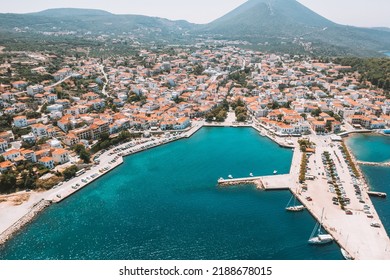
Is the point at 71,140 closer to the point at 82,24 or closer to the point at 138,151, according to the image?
the point at 138,151

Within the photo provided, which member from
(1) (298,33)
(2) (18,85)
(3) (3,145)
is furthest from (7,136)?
(1) (298,33)

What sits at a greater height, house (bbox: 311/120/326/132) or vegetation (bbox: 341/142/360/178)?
house (bbox: 311/120/326/132)

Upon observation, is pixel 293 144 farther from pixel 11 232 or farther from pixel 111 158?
pixel 11 232

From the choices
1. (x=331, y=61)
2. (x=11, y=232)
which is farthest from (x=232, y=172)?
(x=331, y=61)

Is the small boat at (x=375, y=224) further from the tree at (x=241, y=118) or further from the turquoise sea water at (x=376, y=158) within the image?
the tree at (x=241, y=118)

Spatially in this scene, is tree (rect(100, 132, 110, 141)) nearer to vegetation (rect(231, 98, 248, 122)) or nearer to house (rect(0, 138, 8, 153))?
house (rect(0, 138, 8, 153))

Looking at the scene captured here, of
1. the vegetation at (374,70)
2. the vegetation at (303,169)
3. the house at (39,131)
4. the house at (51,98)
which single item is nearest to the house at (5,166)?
the house at (39,131)

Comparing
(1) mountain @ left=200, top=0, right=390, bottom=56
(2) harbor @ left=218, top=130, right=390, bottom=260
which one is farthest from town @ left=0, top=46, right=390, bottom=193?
(1) mountain @ left=200, top=0, right=390, bottom=56
